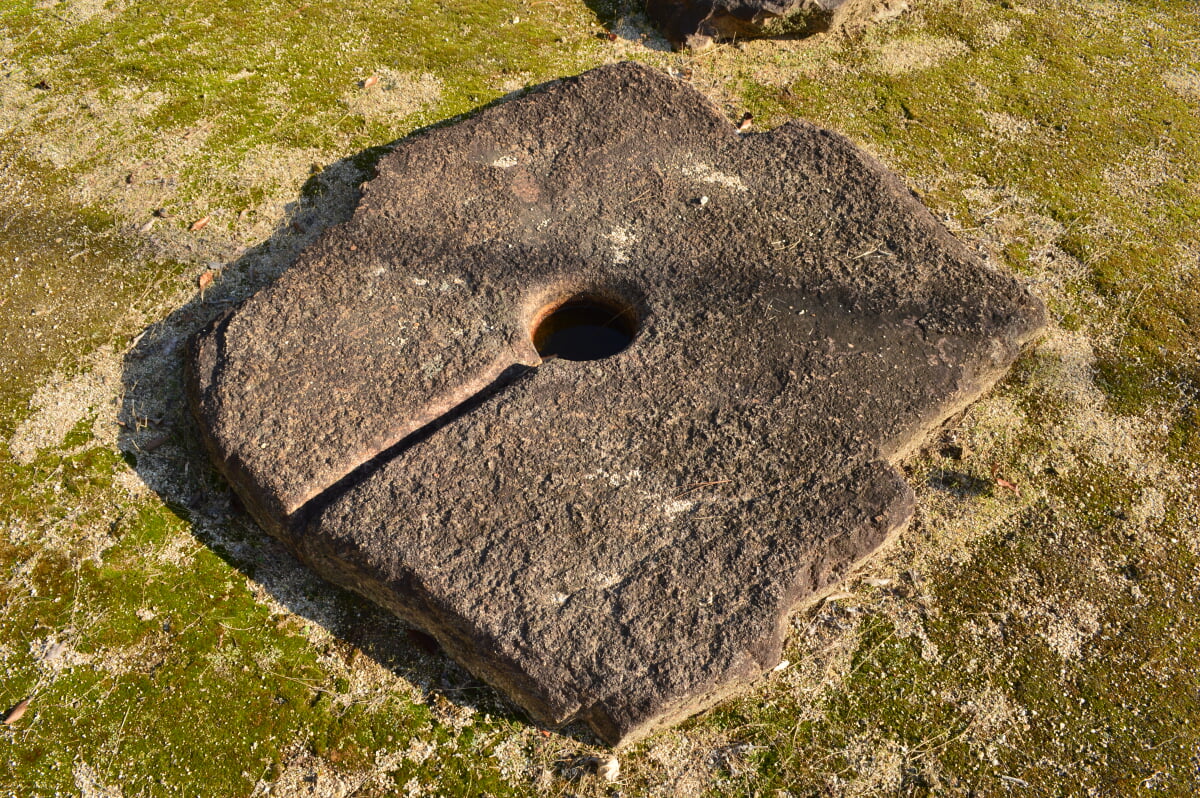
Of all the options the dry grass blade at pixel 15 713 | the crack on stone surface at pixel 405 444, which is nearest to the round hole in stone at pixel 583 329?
the crack on stone surface at pixel 405 444

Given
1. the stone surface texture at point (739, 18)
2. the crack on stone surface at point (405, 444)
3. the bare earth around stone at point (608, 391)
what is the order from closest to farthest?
the bare earth around stone at point (608, 391) < the crack on stone surface at point (405, 444) < the stone surface texture at point (739, 18)

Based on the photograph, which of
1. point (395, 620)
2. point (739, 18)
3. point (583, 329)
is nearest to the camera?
point (395, 620)

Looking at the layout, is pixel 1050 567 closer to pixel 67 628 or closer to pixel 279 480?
pixel 279 480

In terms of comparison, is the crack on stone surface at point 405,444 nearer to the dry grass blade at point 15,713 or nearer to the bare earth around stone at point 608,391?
the bare earth around stone at point 608,391

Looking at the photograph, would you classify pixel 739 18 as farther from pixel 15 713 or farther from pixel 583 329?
pixel 15 713

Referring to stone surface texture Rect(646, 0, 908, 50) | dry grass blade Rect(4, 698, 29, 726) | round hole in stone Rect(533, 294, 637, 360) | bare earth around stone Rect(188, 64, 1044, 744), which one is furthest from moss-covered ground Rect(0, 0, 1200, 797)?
round hole in stone Rect(533, 294, 637, 360)

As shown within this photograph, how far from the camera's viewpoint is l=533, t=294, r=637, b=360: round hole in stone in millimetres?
3527

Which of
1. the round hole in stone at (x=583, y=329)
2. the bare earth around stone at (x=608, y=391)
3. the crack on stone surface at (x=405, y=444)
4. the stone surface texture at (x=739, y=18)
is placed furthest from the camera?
the stone surface texture at (x=739, y=18)

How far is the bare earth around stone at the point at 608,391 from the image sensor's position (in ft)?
8.61

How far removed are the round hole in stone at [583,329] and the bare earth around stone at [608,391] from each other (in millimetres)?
75

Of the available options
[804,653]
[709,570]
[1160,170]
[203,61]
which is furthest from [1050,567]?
[203,61]

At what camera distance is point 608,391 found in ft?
10.00

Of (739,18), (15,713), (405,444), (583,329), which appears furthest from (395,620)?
(739,18)

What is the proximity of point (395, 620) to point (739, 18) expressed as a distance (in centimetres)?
400
